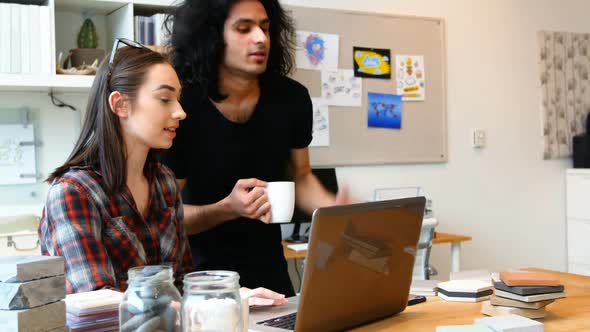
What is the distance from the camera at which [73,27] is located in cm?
319

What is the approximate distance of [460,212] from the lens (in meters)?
4.35

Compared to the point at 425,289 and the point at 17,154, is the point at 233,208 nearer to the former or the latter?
the point at 425,289

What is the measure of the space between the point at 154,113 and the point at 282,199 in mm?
391

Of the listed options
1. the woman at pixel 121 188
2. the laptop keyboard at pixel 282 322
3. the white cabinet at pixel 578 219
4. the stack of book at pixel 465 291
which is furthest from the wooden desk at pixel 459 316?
the white cabinet at pixel 578 219

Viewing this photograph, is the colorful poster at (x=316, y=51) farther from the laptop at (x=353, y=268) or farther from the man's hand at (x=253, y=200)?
the laptop at (x=353, y=268)

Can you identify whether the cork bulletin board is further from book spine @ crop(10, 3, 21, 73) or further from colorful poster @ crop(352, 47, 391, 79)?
book spine @ crop(10, 3, 21, 73)

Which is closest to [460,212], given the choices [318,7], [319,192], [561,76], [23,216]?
[561,76]

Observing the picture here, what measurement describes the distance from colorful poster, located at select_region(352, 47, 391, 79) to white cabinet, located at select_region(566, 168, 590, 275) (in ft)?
5.36

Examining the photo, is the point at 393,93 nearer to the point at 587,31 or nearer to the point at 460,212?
the point at 460,212

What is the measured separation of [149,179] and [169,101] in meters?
0.22

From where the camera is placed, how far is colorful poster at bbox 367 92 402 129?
156 inches

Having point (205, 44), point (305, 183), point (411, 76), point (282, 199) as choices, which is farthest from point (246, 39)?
point (411, 76)

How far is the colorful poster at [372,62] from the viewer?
3928 millimetres

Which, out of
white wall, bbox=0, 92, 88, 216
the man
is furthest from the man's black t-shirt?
white wall, bbox=0, 92, 88, 216
